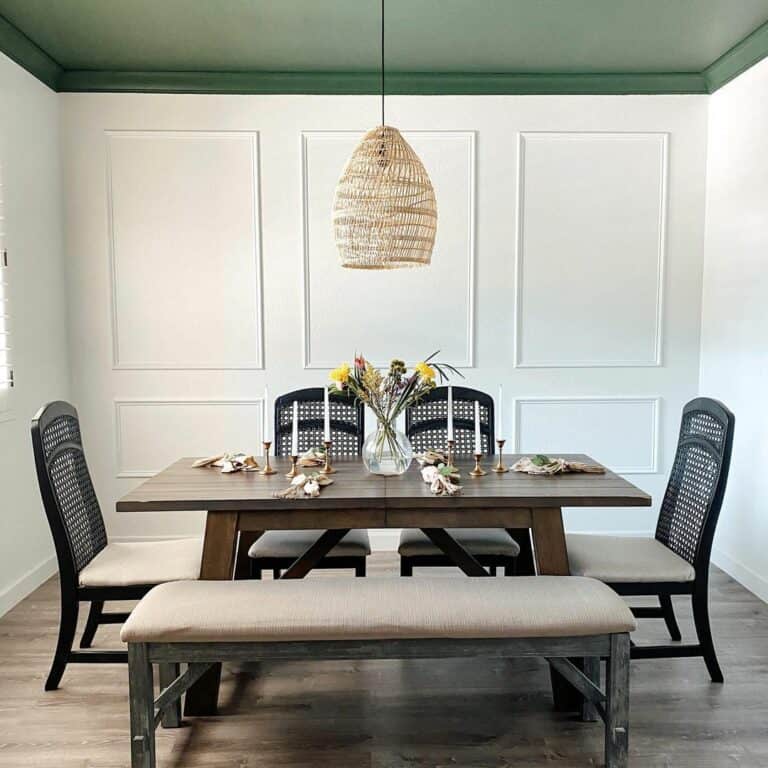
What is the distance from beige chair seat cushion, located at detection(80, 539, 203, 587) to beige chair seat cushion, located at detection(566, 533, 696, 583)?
139 cm

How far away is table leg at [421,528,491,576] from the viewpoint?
2.42 meters

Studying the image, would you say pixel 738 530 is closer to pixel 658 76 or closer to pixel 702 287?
pixel 702 287

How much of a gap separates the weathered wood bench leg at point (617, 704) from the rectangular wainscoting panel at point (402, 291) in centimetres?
227

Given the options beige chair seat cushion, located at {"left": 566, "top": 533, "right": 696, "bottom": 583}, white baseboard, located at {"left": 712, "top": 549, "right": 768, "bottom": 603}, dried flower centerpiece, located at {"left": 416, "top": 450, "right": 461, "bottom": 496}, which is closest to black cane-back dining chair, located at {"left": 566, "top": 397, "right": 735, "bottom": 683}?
beige chair seat cushion, located at {"left": 566, "top": 533, "right": 696, "bottom": 583}

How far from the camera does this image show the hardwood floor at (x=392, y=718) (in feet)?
6.75

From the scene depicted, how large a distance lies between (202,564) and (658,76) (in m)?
3.59

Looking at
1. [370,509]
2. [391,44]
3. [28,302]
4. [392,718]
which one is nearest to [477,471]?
[370,509]

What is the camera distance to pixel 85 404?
395cm

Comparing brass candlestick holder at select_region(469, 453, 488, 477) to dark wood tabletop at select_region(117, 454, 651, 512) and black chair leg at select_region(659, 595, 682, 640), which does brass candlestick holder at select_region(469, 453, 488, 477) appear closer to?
dark wood tabletop at select_region(117, 454, 651, 512)

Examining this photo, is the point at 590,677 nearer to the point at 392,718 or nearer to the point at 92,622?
the point at 392,718

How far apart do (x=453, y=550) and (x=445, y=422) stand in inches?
37.1

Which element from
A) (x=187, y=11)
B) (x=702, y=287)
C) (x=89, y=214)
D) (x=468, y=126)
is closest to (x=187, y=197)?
(x=89, y=214)

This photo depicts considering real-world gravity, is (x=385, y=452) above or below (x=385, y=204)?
below

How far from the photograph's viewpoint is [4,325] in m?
3.21
